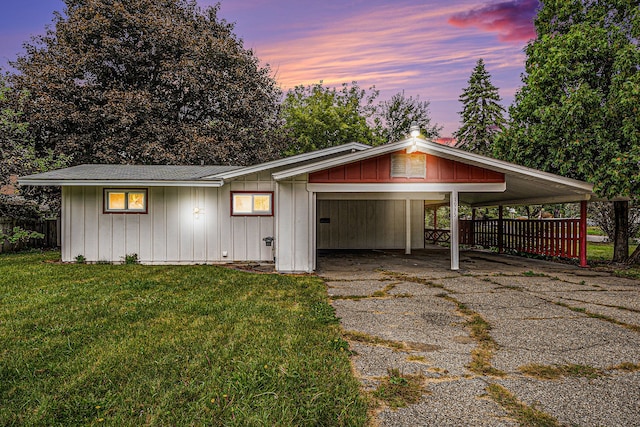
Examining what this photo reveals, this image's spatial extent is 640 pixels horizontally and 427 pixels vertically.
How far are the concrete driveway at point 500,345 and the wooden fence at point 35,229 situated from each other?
11216 mm

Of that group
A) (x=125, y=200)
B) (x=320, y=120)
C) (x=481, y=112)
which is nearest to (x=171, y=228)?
(x=125, y=200)

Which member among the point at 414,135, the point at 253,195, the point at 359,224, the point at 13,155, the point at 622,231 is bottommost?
the point at 622,231

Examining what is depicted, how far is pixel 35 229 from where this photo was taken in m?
12.7

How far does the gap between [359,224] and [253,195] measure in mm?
5597

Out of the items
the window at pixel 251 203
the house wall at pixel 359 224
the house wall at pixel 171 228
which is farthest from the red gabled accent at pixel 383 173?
the house wall at pixel 359 224

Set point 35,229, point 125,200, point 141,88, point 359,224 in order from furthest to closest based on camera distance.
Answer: point 141,88 → point 359,224 → point 35,229 → point 125,200

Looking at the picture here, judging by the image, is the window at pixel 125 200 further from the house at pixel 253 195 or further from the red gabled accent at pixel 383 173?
the red gabled accent at pixel 383 173

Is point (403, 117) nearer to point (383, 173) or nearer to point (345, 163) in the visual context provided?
point (383, 173)

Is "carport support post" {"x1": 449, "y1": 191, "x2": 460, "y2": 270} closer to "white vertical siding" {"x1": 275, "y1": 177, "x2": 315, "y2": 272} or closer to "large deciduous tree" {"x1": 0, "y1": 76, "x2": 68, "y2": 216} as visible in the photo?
"white vertical siding" {"x1": 275, "y1": 177, "x2": 315, "y2": 272}

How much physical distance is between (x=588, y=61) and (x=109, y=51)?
17627 mm

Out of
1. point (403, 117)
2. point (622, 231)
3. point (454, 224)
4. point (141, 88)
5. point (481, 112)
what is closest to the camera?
point (454, 224)

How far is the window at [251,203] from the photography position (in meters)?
9.38

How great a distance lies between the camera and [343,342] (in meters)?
3.51

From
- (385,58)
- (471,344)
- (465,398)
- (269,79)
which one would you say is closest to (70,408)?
(465,398)
